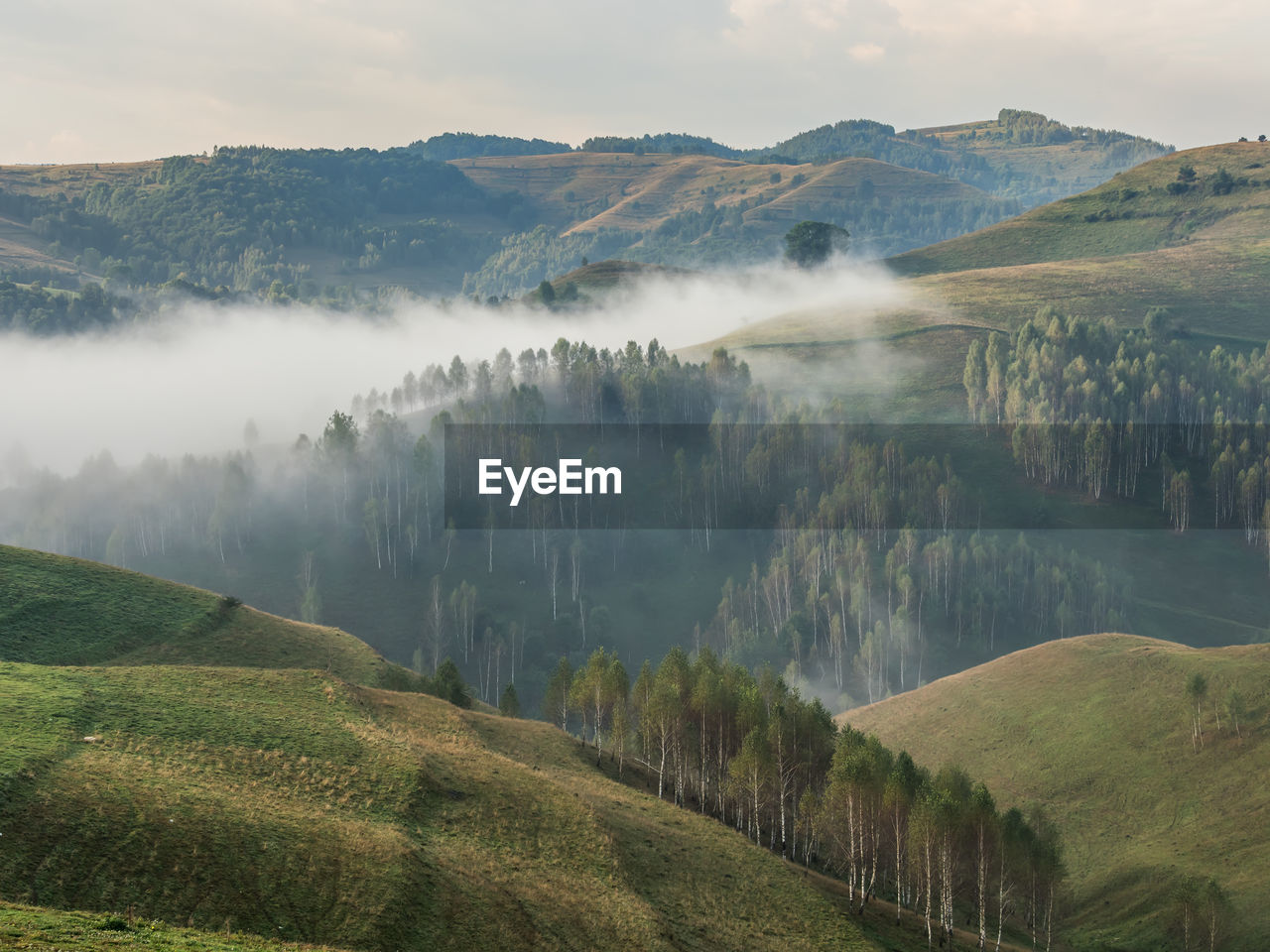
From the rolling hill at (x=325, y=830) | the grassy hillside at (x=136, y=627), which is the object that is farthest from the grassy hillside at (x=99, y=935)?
the grassy hillside at (x=136, y=627)

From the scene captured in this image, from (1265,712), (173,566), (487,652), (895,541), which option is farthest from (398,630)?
(1265,712)

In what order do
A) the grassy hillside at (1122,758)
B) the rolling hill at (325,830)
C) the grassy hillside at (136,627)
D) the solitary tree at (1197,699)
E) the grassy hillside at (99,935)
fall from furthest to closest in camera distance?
the solitary tree at (1197,699), the grassy hillside at (1122,758), the grassy hillside at (136,627), the rolling hill at (325,830), the grassy hillside at (99,935)

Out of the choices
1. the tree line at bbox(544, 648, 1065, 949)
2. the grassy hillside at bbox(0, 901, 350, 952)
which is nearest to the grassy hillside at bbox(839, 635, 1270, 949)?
the tree line at bbox(544, 648, 1065, 949)

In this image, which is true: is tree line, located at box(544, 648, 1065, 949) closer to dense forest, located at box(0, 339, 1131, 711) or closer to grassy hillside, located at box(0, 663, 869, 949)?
grassy hillside, located at box(0, 663, 869, 949)

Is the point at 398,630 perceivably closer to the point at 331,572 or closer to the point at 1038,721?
the point at 331,572

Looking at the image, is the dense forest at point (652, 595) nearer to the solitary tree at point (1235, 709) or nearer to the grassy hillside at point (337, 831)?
the solitary tree at point (1235, 709)

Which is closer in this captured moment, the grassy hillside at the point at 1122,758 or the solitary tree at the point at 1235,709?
the grassy hillside at the point at 1122,758

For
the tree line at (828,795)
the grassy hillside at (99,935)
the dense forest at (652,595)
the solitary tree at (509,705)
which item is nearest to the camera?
the grassy hillside at (99,935)

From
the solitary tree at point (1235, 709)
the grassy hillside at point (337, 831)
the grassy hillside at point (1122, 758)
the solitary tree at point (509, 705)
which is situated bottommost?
the grassy hillside at point (1122, 758)

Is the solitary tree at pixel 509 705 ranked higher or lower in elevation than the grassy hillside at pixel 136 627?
lower
